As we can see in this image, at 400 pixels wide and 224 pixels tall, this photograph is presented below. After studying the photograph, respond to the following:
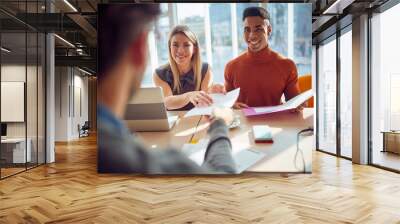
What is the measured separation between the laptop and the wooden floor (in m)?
0.88

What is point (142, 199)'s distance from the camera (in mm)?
4762

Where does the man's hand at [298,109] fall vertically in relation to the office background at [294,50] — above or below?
below

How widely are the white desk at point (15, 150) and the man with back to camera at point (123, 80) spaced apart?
1.64m

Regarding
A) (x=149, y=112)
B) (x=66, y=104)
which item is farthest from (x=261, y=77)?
(x=66, y=104)

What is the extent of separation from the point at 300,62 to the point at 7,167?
18.0 feet

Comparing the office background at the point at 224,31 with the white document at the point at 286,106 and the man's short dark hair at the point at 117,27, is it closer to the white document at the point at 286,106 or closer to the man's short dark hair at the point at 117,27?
the man's short dark hair at the point at 117,27

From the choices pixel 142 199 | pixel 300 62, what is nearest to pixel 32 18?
pixel 142 199

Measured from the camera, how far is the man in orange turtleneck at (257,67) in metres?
6.45

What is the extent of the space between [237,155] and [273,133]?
2.35 ft

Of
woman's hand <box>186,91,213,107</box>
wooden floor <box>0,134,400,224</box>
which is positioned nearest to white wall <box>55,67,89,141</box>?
wooden floor <box>0,134,400,224</box>

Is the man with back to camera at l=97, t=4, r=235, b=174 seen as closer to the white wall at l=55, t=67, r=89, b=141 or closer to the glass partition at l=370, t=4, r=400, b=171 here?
the glass partition at l=370, t=4, r=400, b=171

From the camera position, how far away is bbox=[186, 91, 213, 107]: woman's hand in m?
6.43

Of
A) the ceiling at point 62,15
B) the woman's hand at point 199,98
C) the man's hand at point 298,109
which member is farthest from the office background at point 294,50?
the man's hand at point 298,109

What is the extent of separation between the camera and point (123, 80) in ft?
21.3
